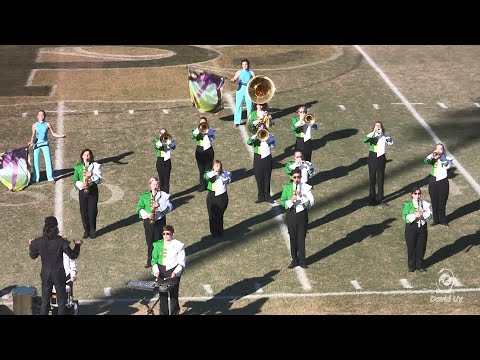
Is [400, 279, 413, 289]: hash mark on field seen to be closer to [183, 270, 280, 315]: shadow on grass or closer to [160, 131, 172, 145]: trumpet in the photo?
[183, 270, 280, 315]: shadow on grass

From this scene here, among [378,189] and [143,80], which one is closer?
[378,189]

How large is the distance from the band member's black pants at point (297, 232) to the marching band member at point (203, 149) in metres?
4.27

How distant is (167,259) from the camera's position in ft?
81.1

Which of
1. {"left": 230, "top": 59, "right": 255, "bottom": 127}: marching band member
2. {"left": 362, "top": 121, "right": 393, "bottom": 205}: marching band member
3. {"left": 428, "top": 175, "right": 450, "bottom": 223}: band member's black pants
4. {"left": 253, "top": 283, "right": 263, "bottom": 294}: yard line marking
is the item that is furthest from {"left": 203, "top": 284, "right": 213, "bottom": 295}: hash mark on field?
{"left": 230, "top": 59, "right": 255, "bottom": 127}: marching band member

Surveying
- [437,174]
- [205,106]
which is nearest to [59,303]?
[437,174]

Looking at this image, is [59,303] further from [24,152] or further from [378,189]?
[378,189]

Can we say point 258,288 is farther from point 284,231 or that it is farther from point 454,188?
point 454,188

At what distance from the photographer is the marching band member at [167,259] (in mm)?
24578

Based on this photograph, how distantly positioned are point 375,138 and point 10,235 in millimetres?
7317

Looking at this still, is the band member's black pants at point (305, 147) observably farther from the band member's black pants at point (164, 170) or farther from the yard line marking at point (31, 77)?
the yard line marking at point (31, 77)

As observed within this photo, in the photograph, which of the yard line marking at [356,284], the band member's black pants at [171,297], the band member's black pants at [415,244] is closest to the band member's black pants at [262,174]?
the band member's black pants at [415,244]

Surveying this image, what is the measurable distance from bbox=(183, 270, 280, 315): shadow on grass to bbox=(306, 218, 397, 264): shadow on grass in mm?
1380

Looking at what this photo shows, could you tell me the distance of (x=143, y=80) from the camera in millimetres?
39562

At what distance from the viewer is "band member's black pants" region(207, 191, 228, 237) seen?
2886cm
